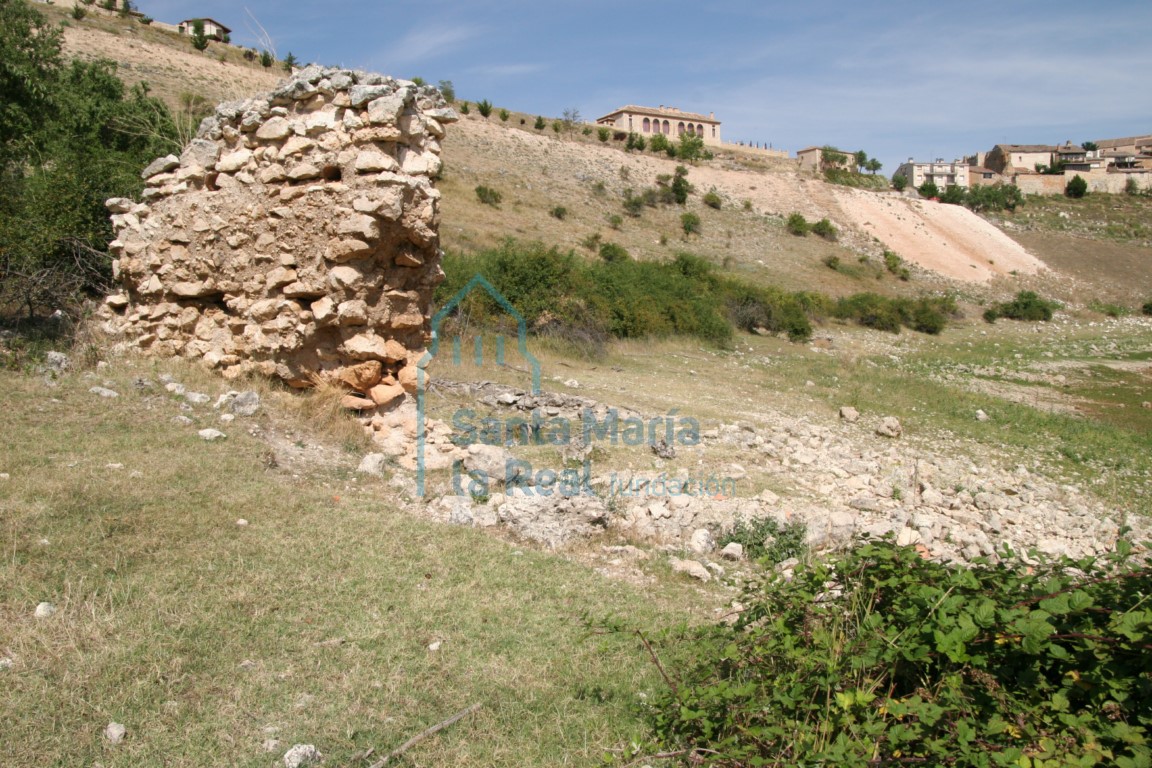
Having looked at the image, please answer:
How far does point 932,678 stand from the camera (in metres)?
2.78

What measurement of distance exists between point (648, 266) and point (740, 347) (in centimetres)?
428

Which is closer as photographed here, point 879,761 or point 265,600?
point 879,761

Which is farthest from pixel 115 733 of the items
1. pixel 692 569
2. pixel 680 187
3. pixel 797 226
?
pixel 797 226

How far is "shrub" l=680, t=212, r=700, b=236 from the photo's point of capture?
126ft

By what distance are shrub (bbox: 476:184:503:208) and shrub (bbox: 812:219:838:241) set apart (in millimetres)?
21665

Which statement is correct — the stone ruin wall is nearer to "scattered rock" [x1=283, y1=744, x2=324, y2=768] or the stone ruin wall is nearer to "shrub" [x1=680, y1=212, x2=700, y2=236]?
"scattered rock" [x1=283, y1=744, x2=324, y2=768]

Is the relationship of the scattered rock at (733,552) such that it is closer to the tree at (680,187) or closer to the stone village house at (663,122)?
the tree at (680,187)

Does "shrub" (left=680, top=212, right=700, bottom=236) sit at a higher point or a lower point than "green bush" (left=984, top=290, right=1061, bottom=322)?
higher

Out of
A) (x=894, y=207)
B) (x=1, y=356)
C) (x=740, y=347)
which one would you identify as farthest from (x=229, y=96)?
(x=894, y=207)

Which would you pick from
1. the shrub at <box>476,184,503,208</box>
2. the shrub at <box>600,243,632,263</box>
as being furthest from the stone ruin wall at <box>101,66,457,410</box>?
the shrub at <box>476,184,503,208</box>

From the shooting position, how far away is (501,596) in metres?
4.52

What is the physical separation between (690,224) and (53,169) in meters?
31.5

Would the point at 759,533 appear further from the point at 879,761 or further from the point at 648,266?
the point at 648,266

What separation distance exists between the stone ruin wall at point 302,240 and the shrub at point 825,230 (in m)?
39.9
